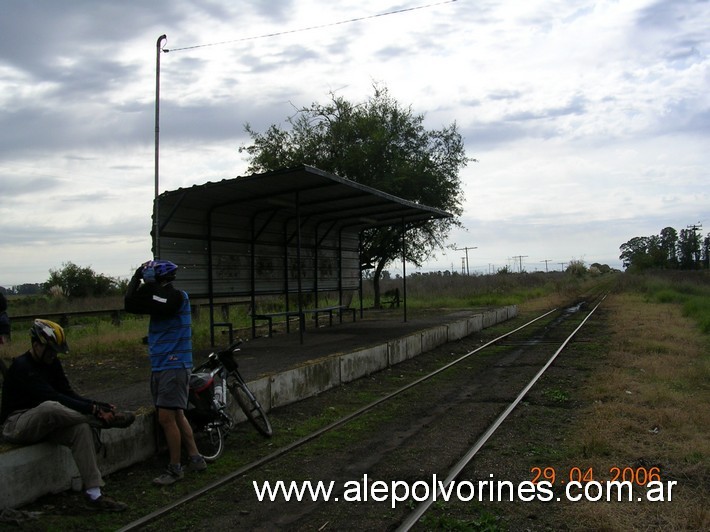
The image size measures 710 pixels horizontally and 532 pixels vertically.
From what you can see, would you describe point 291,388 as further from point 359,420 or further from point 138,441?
point 138,441

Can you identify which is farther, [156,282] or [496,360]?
[496,360]

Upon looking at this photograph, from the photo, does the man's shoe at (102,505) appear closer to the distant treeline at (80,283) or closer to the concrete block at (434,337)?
the concrete block at (434,337)

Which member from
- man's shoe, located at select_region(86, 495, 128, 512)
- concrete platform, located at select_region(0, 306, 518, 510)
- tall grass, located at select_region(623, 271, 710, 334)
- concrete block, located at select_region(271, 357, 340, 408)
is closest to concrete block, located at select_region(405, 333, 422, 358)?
concrete platform, located at select_region(0, 306, 518, 510)

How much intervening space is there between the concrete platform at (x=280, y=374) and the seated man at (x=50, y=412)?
21cm

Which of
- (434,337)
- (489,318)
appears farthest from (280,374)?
(489,318)

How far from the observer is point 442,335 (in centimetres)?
1591

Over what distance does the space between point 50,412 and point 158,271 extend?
149 cm

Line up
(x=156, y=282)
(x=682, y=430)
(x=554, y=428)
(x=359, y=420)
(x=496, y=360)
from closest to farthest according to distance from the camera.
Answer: (x=156, y=282) < (x=682, y=430) < (x=554, y=428) < (x=359, y=420) < (x=496, y=360)

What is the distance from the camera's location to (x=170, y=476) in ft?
17.3

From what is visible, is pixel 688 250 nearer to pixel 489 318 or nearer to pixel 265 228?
pixel 489 318

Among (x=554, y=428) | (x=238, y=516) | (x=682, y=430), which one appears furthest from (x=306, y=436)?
(x=682, y=430)

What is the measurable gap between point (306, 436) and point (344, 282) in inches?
454

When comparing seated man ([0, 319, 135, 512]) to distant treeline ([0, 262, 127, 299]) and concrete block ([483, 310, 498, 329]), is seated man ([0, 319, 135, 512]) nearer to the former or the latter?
concrete block ([483, 310, 498, 329])
